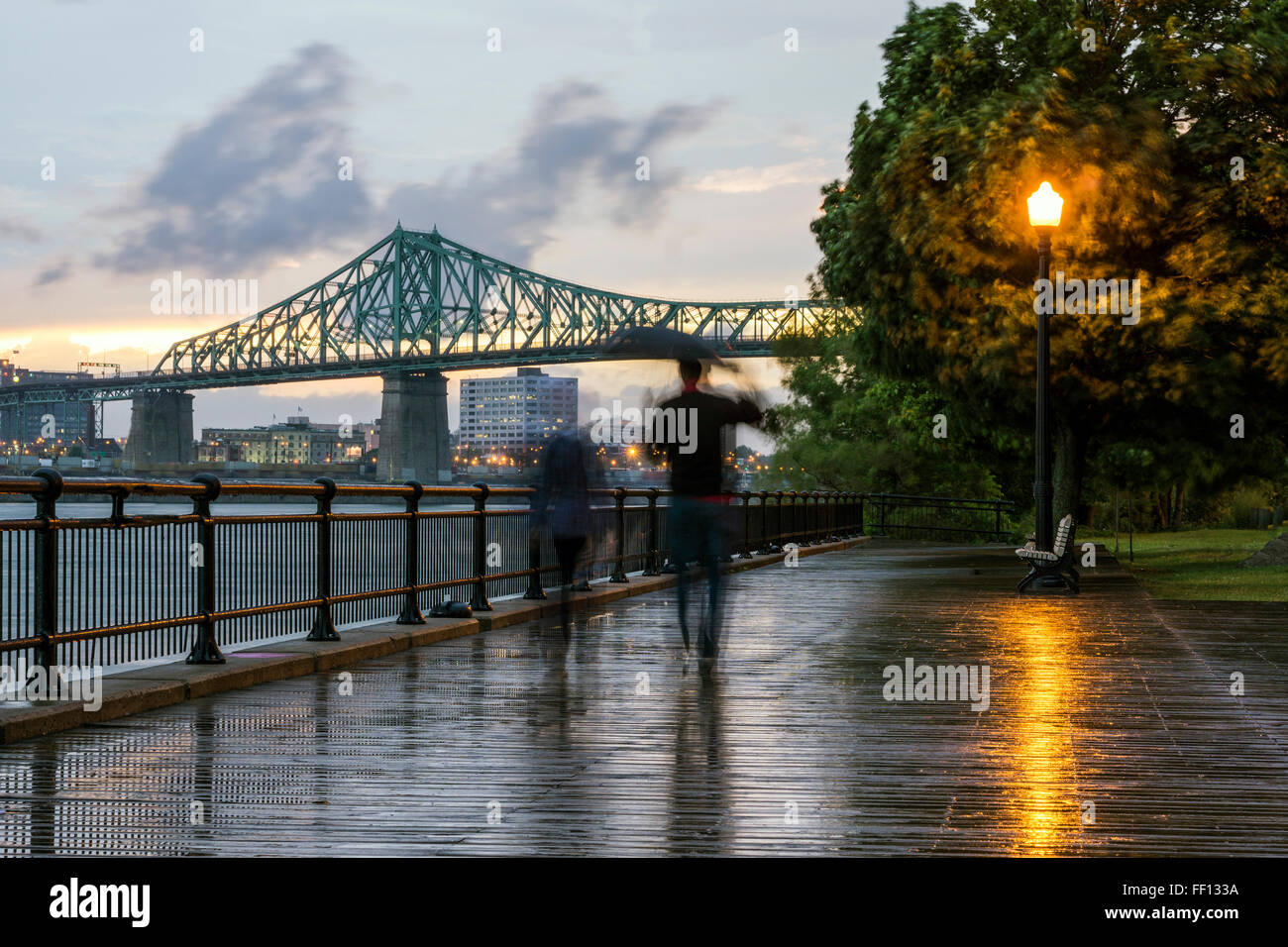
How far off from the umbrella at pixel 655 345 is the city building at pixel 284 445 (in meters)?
158

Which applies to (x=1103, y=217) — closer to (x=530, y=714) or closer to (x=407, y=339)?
(x=530, y=714)

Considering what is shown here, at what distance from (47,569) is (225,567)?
245cm

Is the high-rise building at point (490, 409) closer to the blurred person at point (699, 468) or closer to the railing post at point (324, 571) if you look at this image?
the railing post at point (324, 571)

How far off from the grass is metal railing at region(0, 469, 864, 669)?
8.81 meters

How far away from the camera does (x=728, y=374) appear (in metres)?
9.77

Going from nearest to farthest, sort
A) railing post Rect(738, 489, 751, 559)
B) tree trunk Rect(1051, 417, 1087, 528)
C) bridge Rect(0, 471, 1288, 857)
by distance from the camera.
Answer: bridge Rect(0, 471, 1288, 857) < tree trunk Rect(1051, 417, 1087, 528) < railing post Rect(738, 489, 751, 559)

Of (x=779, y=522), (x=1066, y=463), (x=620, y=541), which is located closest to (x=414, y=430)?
(x=779, y=522)

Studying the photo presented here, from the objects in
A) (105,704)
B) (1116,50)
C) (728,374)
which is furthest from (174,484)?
(1116,50)

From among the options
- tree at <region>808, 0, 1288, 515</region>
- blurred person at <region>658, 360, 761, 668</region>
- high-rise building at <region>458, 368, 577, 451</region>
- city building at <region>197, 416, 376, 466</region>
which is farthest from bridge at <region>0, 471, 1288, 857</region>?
city building at <region>197, 416, 376, 466</region>

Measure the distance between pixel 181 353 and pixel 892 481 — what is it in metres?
100

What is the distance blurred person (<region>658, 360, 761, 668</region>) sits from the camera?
31.4 feet

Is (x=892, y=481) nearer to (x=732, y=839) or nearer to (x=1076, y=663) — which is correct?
(x=1076, y=663)

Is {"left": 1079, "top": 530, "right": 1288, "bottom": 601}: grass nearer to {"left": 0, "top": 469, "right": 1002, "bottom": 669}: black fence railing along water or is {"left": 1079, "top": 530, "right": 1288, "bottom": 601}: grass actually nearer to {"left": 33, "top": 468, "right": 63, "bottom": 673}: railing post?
{"left": 0, "top": 469, "right": 1002, "bottom": 669}: black fence railing along water

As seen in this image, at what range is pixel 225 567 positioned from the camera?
10.8 metres
